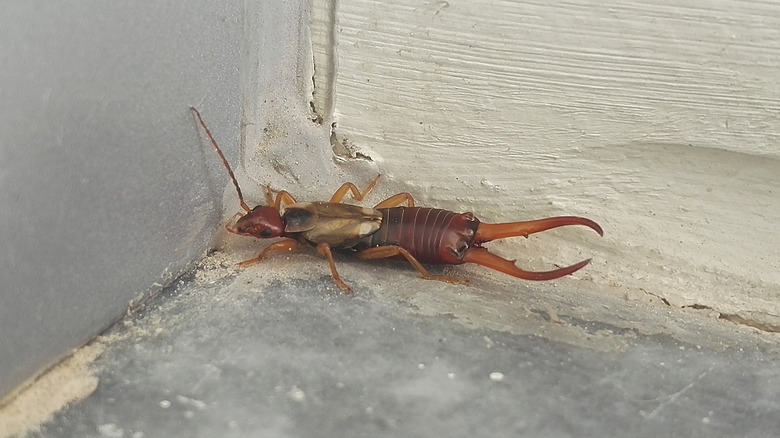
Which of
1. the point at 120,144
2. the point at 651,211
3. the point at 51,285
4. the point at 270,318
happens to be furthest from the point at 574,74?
the point at 51,285

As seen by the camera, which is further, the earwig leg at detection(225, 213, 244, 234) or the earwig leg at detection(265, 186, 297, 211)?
the earwig leg at detection(265, 186, 297, 211)

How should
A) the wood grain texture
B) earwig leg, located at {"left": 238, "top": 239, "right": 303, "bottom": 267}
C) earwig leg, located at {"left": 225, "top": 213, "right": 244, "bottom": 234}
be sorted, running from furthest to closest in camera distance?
1. earwig leg, located at {"left": 225, "top": 213, "right": 244, "bottom": 234}
2. earwig leg, located at {"left": 238, "top": 239, "right": 303, "bottom": 267}
3. the wood grain texture

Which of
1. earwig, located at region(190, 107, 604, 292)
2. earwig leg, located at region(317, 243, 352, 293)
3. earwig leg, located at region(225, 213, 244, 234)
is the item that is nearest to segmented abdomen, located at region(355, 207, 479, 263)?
earwig, located at region(190, 107, 604, 292)

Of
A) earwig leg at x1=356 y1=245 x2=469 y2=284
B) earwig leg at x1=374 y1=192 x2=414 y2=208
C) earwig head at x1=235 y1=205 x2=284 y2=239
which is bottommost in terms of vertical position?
earwig leg at x1=356 y1=245 x2=469 y2=284

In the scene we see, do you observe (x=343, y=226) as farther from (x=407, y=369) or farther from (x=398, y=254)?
(x=407, y=369)

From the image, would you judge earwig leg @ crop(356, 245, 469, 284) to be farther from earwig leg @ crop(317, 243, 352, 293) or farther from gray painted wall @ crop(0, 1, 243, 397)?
gray painted wall @ crop(0, 1, 243, 397)

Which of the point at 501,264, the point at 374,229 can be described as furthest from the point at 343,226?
the point at 501,264
